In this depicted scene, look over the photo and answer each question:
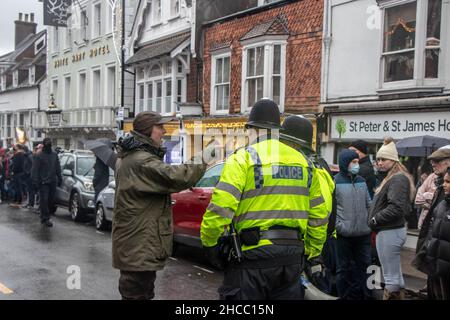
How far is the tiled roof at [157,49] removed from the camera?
72.3 feet

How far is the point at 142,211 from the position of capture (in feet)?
14.9

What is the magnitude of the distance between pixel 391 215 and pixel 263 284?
293 cm

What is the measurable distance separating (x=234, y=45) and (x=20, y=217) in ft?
27.6

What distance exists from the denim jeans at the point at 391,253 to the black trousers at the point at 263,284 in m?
2.86

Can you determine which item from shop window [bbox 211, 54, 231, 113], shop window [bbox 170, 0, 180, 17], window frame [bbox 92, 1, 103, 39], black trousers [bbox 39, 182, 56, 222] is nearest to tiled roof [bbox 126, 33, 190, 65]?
shop window [bbox 170, 0, 180, 17]

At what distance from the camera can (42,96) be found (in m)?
37.6

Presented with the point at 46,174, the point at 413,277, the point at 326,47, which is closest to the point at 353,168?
the point at 413,277

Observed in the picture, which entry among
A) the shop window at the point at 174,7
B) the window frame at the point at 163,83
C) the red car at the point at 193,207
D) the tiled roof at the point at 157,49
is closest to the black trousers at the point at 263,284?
the red car at the point at 193,207

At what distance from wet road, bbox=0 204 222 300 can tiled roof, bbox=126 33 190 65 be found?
10.9m

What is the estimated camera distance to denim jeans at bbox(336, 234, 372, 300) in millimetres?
6941

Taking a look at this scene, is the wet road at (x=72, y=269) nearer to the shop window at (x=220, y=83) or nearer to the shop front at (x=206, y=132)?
the shop front at (x=206, y=132)

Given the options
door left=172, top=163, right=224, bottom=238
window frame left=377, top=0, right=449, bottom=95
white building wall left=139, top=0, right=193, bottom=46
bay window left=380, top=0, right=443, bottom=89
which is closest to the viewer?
door left=172, top=163, right=224, bottom=238

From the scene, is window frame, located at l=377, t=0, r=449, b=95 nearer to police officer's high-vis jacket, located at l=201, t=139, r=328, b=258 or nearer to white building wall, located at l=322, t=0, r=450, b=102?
white building wall, located at l=322, t=0, r=450, b=102
